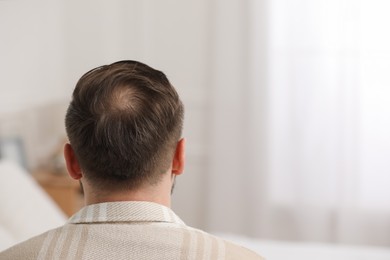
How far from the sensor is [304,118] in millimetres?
3926

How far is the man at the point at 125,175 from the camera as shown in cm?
112

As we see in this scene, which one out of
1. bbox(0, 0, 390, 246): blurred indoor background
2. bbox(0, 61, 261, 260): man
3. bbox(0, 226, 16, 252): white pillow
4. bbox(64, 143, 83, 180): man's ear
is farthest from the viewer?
bbox(0, 0, 390, 246): blurred indoor background

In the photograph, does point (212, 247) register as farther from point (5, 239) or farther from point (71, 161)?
point (5, 239)

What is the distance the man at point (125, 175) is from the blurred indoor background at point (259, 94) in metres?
2.47

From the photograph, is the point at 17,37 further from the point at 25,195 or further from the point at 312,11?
the point at 312,11

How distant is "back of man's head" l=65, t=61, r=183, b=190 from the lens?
1.17m

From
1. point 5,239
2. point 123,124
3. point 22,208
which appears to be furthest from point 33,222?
point 123,124

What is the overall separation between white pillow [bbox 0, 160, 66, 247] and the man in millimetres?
1127

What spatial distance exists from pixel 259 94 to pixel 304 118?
0.29 metres

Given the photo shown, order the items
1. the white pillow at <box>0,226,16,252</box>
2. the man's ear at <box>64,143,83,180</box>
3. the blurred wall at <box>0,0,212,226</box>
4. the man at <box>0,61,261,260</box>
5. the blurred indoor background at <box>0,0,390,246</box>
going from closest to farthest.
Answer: the man at <box>0,61,261,260</box> → the man's ear at <box>64,143,83,180</box> → the white pillow at <box>0,226,16,252</box> → the blurred indoor background at <box>0,0,390,246</box> → the blurred wall at <box>0,0,212,226</box>

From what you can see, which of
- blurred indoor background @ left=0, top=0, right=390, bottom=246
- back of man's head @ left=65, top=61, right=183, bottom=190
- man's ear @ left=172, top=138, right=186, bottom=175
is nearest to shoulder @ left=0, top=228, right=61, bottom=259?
back of man's head @ left=65, top=61, right=183, bottom=190

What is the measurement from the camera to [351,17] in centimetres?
376

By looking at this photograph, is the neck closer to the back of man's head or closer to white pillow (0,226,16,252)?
the back of man's head

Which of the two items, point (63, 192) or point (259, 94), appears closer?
point (63, 192)
